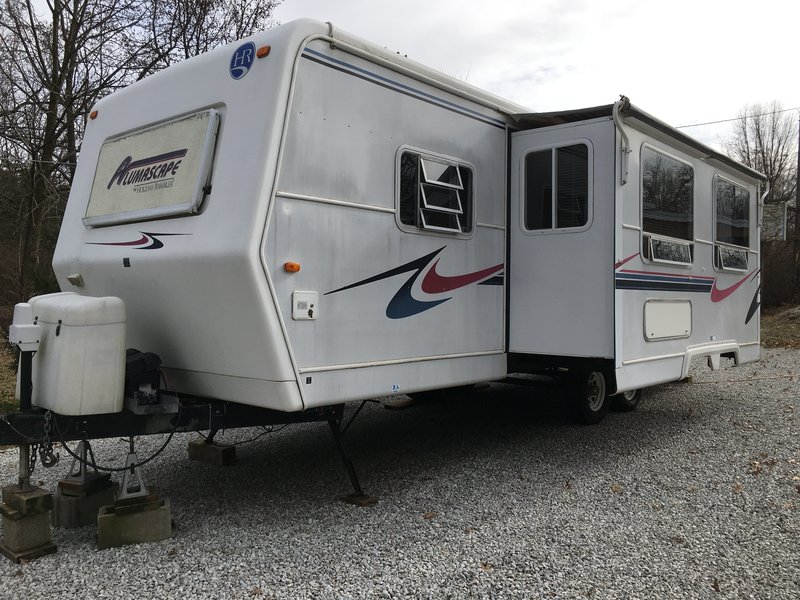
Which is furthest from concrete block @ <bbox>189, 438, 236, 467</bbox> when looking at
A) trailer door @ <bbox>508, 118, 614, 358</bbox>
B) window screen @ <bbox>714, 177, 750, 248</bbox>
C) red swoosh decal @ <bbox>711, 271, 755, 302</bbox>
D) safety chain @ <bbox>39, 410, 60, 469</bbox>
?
window screen @ <bbox>714, 177, 750, 248</bbox>

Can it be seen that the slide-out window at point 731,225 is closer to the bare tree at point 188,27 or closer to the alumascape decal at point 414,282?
the alumascape decal at point 414,282

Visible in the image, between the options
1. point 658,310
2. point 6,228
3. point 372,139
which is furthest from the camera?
point 6,228

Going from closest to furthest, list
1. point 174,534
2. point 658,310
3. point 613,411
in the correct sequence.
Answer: point 174,534
point 658,310
point 613,411

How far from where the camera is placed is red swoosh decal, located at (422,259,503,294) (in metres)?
4.93

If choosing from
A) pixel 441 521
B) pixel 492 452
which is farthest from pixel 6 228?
pixel 441 521

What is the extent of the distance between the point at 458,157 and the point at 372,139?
93 cm

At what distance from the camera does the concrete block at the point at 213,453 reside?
5715mm

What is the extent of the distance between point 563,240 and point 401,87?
1.84 metres

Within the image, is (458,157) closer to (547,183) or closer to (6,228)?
(547,183)

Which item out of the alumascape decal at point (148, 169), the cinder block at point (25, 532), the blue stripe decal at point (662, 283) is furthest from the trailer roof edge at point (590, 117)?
the cinder block at point (25, 532)

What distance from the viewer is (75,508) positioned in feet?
14.4

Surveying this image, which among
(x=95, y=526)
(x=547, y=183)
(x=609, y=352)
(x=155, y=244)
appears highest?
(x=547, y=183)

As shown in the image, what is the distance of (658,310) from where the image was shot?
6.13 meters

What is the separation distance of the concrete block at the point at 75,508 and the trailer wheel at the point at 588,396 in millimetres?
4270
